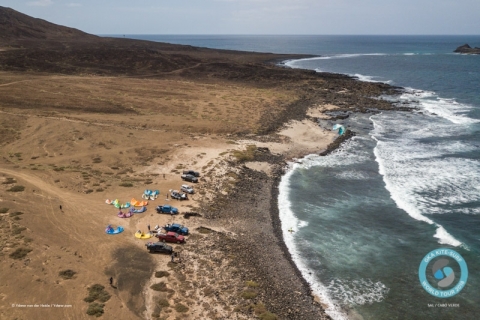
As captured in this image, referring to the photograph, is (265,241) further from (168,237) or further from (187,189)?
(187,189)

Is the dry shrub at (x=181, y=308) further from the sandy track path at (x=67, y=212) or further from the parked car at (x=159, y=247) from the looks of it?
the sandy track path at (x=67, y=212)

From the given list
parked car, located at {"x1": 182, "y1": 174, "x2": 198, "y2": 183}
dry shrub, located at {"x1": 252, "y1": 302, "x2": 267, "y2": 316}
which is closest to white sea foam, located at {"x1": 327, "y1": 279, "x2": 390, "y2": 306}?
dry shrub, located at {"x1": 252, "y1": 302, "x2": 267, "y2": 316}

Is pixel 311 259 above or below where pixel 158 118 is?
below

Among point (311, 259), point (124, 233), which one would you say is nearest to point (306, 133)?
point (311, 259)

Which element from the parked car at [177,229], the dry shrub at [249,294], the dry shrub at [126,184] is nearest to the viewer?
the dry shrub at [249,294]

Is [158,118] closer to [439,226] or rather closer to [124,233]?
[124,233]

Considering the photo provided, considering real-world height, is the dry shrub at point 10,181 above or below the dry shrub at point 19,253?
above

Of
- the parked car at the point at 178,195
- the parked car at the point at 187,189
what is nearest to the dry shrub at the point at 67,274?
the parked car at the point at 178,195
